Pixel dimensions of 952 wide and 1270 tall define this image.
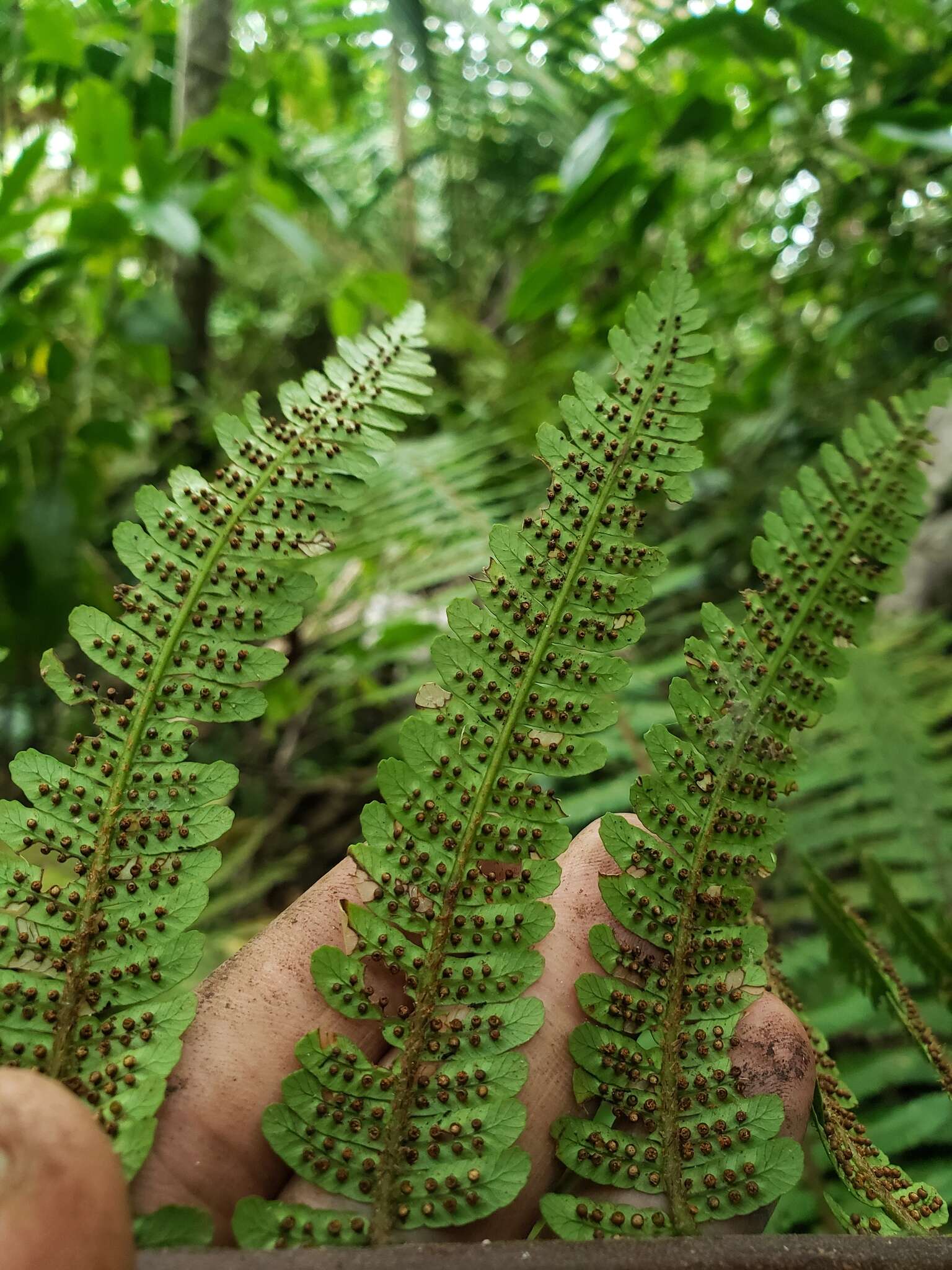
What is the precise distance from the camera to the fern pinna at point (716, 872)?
751mm

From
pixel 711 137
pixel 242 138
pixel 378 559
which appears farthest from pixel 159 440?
pixel 711 137

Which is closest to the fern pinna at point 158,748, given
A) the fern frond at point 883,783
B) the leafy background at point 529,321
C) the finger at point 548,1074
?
the finger at point 548,1074

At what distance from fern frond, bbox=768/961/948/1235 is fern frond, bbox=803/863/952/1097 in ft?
0.34

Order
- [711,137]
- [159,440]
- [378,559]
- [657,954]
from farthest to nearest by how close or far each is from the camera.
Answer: [159,440] → [378,559] → [711,137] → [657,954]

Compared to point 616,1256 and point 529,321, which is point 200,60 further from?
point 616,1256

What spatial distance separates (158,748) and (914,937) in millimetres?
935

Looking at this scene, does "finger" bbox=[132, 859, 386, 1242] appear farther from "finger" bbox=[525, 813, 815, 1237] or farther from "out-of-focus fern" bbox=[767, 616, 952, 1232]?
"out-of-focus fern" bbox=[767, 616, 952, 1232]

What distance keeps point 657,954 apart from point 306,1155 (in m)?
0.37

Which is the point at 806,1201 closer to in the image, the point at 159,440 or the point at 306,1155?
the point at 306,1155

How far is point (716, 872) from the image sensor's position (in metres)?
0.83

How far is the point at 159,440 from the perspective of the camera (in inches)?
108

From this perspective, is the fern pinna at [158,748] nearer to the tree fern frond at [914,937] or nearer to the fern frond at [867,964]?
the fern frond at [867,964]

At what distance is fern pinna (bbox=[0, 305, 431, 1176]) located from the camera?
2.38ft

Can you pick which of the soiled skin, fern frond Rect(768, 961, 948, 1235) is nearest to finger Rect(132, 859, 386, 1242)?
the soiled skin
